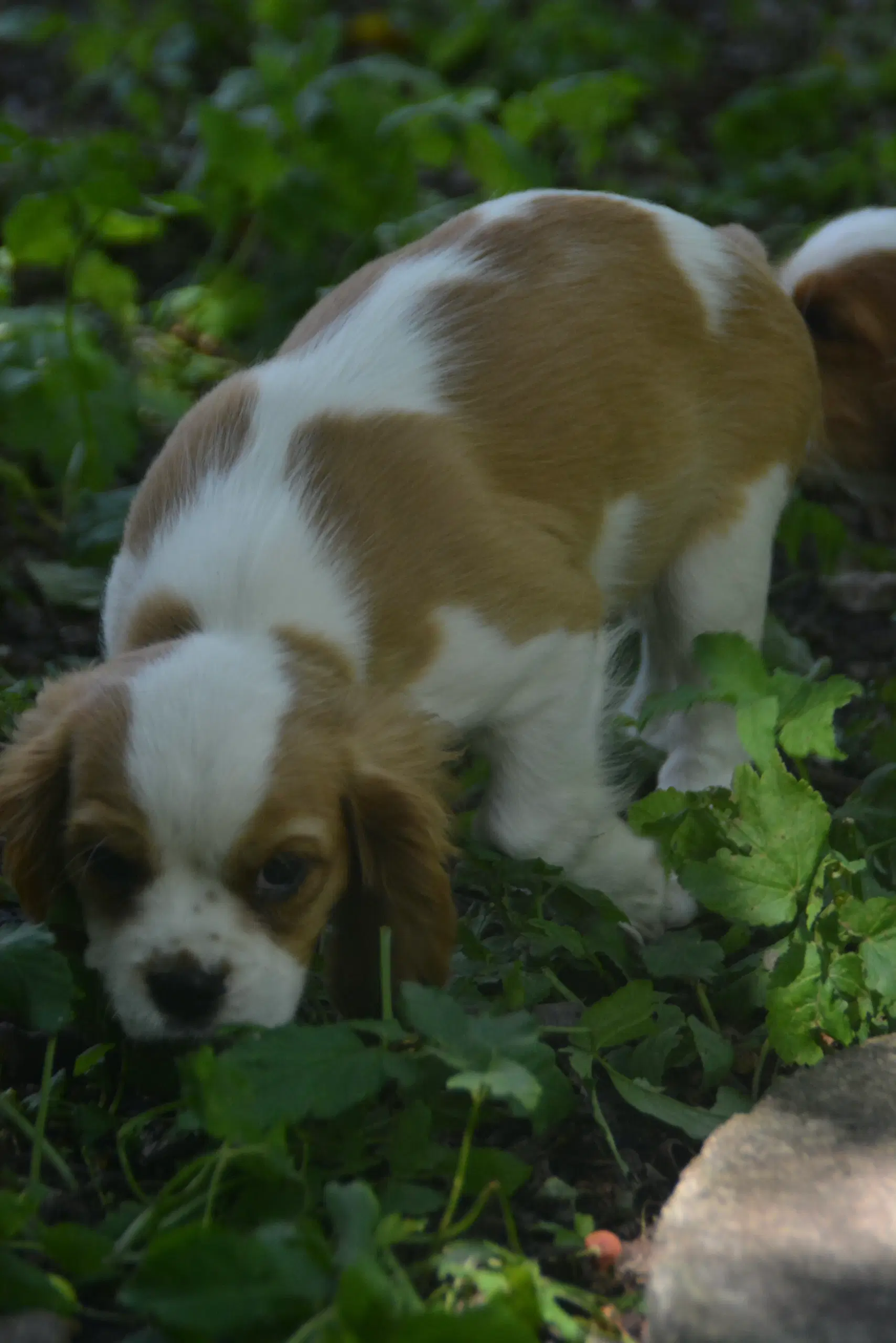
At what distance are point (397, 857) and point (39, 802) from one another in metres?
0.61

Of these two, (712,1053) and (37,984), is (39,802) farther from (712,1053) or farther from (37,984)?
(712,1053)

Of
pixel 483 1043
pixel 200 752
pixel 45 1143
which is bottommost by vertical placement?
pixel 45 1143

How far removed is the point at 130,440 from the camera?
4.73m

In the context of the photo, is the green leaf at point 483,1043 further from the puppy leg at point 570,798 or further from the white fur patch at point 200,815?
the puppy leg at point 570,798

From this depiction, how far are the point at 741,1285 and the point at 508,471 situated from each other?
1718 mm

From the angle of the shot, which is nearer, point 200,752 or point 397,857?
point 200,752

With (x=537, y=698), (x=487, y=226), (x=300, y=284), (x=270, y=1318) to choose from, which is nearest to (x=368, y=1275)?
(x=270, y=1318)

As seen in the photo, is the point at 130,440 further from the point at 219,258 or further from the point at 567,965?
the point at 567,965

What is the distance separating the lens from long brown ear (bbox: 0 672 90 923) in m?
2.87

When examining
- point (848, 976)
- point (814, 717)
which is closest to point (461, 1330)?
point (848, 976)

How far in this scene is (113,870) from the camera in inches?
107

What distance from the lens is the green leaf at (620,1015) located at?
2.86m

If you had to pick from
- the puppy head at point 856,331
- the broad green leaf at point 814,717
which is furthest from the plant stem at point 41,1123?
the puppy head at point 856,331

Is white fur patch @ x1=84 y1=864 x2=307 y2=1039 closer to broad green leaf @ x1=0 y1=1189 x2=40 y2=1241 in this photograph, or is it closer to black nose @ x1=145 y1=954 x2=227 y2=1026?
black nose @ x1=145 y1=954 x2=227 y2=1026
